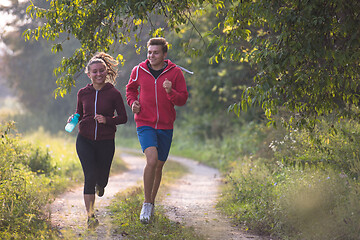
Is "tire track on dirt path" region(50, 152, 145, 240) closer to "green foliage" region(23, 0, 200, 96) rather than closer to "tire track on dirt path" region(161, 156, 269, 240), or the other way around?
"tire track on dirt path" region(161, 156, 269, 240)

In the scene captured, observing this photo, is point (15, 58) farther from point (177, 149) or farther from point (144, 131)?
point (144, 131)

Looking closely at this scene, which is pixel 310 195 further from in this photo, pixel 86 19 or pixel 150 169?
pixel 86 19

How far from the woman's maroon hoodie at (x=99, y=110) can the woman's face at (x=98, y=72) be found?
98mm

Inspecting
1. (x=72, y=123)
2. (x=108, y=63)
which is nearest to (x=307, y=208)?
(x=72, y=123)

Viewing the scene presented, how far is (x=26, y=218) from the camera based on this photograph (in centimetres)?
569

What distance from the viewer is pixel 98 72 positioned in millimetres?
6109

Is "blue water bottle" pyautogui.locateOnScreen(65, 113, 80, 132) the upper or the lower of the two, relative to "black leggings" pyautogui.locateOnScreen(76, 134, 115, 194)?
upper

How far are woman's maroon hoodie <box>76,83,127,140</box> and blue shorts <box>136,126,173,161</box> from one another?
1.02 ft

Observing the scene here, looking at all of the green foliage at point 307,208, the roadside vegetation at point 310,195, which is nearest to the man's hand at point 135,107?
the roadside vegetation at point 310,195

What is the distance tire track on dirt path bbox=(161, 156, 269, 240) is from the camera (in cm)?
626

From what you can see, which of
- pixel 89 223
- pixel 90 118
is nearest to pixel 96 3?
pixel 90 118

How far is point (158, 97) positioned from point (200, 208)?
113 inches

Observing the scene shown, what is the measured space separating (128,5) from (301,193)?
3076 mm

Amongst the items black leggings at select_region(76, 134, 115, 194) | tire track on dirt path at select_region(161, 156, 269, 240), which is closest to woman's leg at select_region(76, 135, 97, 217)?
black leggings at select_region(76, 134, 115, 194)
